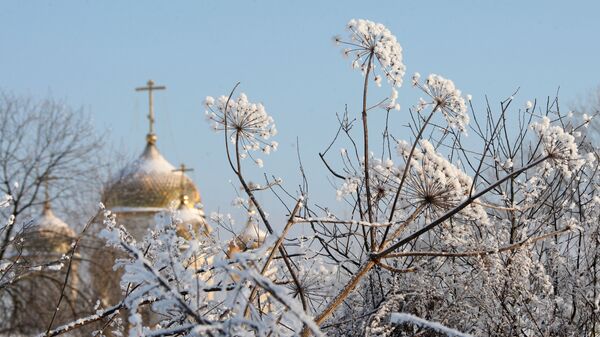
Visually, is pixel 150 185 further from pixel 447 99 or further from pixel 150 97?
pixel 447 99

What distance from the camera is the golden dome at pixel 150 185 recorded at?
130 ft

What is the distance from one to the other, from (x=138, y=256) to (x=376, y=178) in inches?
109

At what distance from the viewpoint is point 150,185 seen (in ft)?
135

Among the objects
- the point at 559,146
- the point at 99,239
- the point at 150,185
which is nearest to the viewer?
the point at 559,146

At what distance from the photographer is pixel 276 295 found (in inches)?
93.1

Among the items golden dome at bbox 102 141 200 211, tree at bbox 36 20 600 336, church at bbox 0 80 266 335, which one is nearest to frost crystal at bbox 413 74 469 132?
tree at bbox 36 20 600 336

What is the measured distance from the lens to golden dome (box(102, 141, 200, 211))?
3969cm

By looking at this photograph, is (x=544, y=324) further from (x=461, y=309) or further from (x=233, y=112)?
(x=233, y=112)

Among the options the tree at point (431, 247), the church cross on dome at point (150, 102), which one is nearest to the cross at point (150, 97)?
the church cross on dome at point (150, 102)

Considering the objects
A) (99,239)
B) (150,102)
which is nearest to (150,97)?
(150,102)

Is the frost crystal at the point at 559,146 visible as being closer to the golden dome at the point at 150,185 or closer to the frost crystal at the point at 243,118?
the frost crystal at the point at 243,118

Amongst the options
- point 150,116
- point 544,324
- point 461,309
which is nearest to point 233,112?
point 461,309

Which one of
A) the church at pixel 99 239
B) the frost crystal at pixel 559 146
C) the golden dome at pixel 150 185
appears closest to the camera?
the frost crystal at pixel 559 146

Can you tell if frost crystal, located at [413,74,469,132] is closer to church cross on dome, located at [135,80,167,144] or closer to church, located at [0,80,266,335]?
church, located at [0,80,266,335]
